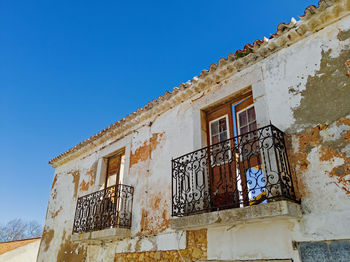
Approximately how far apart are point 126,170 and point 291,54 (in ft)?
14.8

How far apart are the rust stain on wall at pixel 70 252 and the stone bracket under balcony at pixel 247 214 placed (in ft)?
12.7

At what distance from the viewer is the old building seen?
3.69 meters

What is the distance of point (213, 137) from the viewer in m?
5.62

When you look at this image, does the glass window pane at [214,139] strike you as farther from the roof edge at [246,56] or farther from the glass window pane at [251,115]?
the roof edge at [246,56]

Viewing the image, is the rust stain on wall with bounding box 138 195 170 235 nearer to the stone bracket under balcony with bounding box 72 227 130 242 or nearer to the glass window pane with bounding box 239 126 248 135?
the stone bracket under balcony with bounding box 72 227 130 242

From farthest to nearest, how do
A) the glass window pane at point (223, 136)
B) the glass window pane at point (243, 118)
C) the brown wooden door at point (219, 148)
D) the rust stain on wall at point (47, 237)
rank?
the rust stain on wall at point (47, 237) < the glass window pane at point (223, 136) < the glass window pane at point (243, 118) < the brown wooden door at point (219, 148)

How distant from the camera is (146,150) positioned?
22.1 ft

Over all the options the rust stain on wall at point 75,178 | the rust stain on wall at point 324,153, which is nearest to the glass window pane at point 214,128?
the rust stain on wall at point 324,153

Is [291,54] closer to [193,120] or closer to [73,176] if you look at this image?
[193,120]

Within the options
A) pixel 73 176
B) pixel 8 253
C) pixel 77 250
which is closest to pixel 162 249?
pixel 77 250

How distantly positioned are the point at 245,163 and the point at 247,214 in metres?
1.21

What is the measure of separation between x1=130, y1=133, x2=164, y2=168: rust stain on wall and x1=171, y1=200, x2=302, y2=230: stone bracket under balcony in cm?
242

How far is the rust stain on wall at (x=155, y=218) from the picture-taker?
5.53 m

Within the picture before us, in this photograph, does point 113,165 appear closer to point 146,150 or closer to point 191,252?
point 146,150
